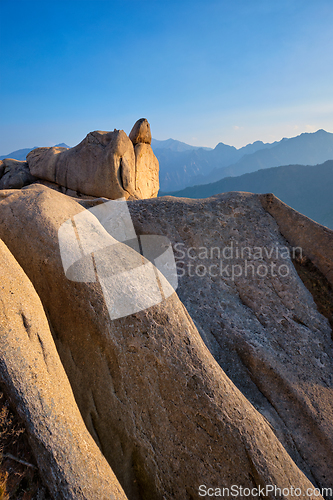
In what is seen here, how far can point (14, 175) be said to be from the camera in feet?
49.3

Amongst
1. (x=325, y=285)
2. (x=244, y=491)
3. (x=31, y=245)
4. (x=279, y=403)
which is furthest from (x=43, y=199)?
(x=325, y=285)

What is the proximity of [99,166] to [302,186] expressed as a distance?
287 ft

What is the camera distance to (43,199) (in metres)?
3.64

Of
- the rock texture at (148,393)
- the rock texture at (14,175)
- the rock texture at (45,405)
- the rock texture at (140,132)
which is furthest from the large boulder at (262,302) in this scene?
the rock texture at (14,175)

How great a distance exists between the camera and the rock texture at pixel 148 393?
2826mm

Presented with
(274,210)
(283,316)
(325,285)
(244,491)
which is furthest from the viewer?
(274,210)

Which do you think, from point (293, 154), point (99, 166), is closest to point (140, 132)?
point (99, 166)

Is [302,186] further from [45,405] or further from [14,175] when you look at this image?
[45,405]

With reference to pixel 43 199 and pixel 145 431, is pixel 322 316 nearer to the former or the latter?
pixel 145 431

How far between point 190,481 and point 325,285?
4.76 m

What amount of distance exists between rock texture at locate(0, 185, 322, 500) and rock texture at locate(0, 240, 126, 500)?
514 millimetres

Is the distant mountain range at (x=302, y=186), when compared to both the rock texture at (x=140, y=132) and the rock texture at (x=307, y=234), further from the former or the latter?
the rock texture at (x=307, y=234)

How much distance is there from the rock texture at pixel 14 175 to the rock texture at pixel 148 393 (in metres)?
13.1

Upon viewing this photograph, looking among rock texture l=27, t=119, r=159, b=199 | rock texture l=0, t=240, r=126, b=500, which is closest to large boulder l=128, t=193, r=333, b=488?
rock texture l=0, t=240, r=126, b=500
